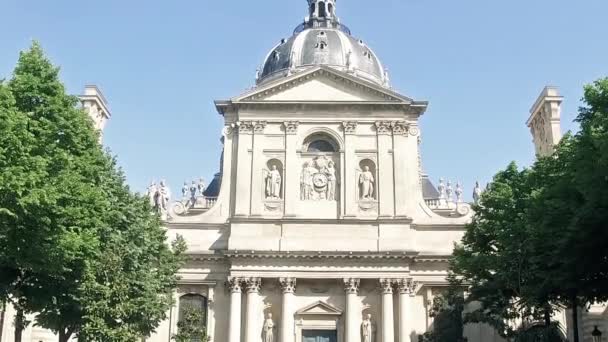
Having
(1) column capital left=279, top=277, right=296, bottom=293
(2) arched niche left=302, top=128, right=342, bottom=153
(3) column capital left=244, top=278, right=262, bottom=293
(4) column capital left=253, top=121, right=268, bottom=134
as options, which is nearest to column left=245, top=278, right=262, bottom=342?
(3) column capital left=244, top=278, right=262, bottom=293

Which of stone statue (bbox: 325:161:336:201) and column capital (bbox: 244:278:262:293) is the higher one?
stone statue (bbox: 325:161:336:201)

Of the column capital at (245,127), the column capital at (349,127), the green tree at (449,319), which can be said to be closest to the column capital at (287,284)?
the green tree at (449,319)

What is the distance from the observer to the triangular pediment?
138 feet

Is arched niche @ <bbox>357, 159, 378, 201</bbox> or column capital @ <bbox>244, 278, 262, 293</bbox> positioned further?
arched niche @ <bbox>357, 159, 378, 201</bbox>

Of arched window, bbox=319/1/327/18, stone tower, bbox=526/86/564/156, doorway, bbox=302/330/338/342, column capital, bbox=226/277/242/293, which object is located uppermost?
arched window, bbox=319/1/327/18

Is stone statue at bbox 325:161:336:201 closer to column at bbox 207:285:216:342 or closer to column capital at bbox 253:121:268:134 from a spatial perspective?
column capital at bbox 253:121:268:134

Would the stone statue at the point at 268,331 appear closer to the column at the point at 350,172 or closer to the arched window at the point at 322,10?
the column at the point at 350,172

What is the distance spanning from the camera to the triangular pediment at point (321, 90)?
42125 millimetres

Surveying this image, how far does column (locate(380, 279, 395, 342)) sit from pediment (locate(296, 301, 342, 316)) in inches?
98.1

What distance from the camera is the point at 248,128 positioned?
42125 mm

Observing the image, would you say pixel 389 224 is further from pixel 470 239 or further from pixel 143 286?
pixel 143 286

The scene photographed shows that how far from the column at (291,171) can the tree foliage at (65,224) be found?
12216mm

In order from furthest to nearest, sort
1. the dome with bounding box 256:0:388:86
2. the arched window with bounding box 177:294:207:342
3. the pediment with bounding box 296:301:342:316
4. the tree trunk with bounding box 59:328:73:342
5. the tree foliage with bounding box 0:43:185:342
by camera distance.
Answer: the dome with bounding box 256:0:388:86
the pediment with bounding box 296:301:342:316
the arched window with bounding box 177:294:207:342
the tree trunk with bounding box 59:328:73:342
the tree foliage with bounding box 0:43:185:342

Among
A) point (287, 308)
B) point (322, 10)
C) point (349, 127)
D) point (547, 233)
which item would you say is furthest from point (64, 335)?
point (322, 10)
